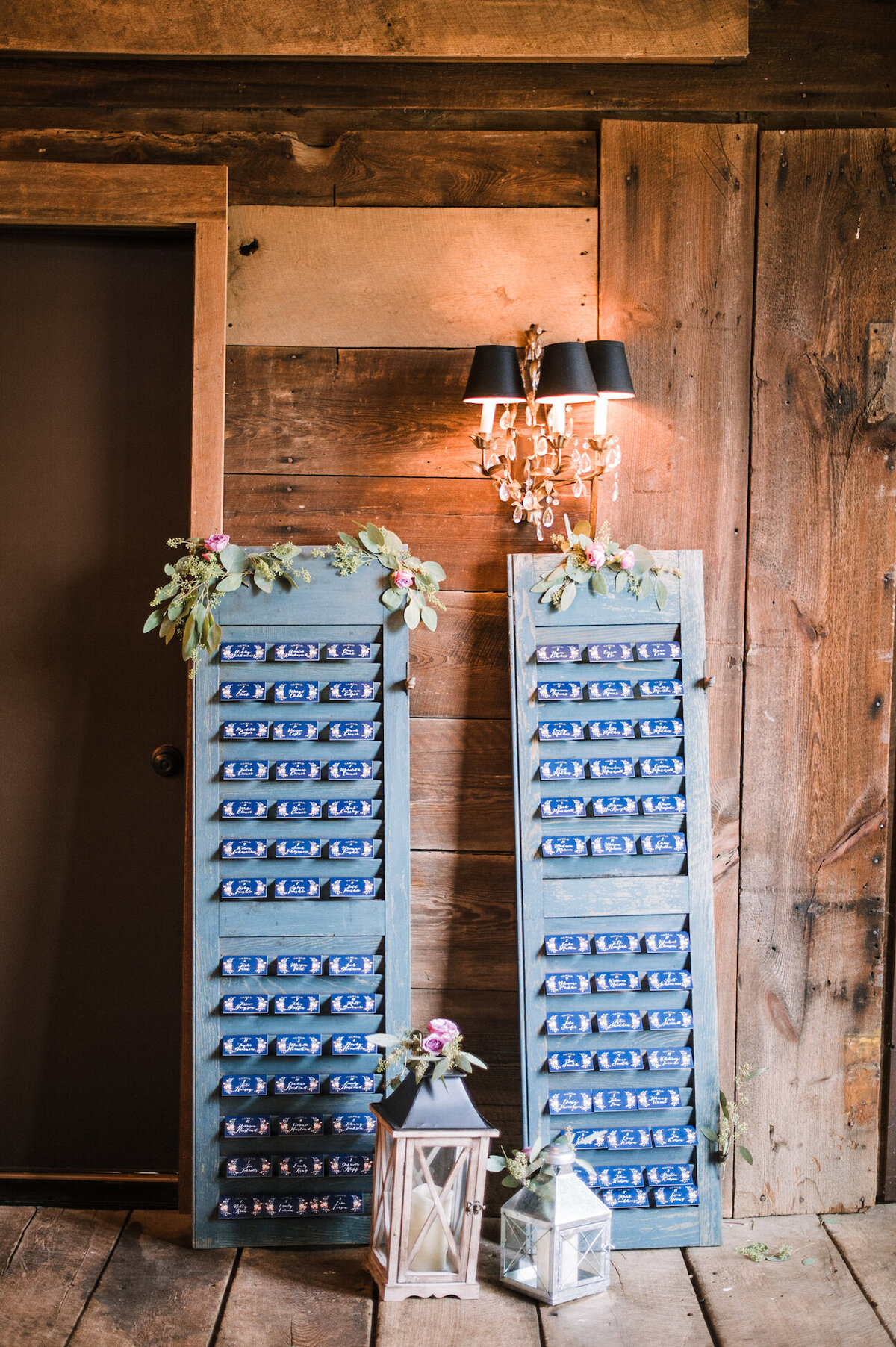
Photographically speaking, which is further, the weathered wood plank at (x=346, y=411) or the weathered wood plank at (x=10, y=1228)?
the weathered wood plank at (x=346, y=411)

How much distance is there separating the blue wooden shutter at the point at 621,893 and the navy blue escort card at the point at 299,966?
0.43 m

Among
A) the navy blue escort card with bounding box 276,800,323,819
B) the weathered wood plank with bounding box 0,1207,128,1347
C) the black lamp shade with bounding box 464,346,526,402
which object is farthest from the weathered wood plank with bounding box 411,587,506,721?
the weathered wood plank with bounding box 0,1207,128,1347

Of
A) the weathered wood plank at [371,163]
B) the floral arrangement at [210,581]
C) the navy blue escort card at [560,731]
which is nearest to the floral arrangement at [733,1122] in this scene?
the navy blue escort card at [560,731]

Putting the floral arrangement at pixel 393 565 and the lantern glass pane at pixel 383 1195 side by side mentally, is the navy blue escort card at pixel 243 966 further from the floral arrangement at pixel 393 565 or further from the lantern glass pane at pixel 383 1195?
the floral arrangement at pixel 393 565

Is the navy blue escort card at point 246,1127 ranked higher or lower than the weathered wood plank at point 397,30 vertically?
lower

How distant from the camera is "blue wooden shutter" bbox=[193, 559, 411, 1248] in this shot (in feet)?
6.48

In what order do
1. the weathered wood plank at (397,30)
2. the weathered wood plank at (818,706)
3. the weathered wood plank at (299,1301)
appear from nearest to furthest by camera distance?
the weathered wood plank at (299,1301), the weathered wood plank at (397,30), the weathered wood plank at (818,706)

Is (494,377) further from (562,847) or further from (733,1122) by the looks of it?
(733,1122)

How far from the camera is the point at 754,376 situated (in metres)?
2.17

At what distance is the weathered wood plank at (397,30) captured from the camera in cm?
207

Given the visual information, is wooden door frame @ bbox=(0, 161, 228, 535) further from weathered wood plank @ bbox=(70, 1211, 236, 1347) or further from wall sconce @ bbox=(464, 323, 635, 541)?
weathered wood plank @ bbox=(70, 1211, 236, 1347)

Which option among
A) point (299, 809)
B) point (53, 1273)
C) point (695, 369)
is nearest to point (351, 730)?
point (299, 809)

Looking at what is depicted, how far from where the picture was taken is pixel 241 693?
6.60 feet

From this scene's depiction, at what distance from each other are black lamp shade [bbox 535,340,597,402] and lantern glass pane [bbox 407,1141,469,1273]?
1.48 m
